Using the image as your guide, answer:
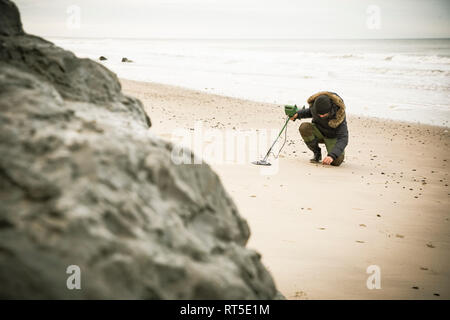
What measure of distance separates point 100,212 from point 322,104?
5453 millimetres

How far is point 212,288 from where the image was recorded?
1686 millimetres

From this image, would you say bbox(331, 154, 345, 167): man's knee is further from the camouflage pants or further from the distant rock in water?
the distant rock in water

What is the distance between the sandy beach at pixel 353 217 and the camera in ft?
10.1

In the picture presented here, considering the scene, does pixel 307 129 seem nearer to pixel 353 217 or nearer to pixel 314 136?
pixel 314 136

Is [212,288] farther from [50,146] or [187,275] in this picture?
[50,146]

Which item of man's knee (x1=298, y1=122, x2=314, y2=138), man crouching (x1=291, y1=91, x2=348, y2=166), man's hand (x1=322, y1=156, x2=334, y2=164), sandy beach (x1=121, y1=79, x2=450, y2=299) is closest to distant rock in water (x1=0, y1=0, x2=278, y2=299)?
sandy beach (x1=121, y1=79, x2=450, y2=299)

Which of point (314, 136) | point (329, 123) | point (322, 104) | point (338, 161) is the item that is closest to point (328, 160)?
point (338, 161)

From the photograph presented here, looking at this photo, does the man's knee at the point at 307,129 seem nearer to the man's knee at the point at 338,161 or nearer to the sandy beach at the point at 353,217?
the sandy beach at the point at 353,217

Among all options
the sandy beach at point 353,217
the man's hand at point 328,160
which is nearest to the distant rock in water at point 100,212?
the sandy beach at point 353,217

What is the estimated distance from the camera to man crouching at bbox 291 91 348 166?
253 inches

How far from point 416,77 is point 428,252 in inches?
789

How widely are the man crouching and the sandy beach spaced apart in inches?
12.4

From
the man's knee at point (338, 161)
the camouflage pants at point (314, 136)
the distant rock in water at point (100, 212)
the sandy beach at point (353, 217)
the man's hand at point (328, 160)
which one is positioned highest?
the distant rock in water at point (100, 212)
